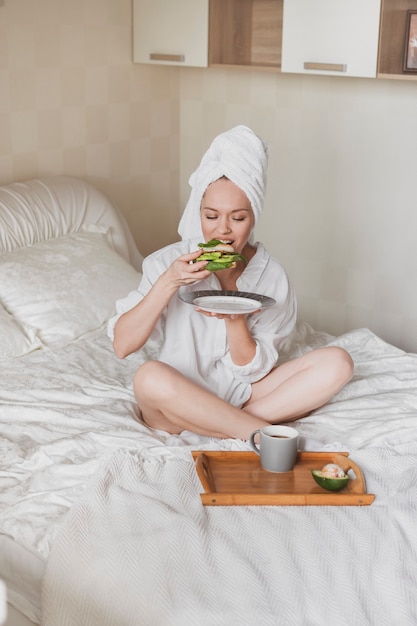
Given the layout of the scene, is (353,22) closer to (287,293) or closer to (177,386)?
(287,293)

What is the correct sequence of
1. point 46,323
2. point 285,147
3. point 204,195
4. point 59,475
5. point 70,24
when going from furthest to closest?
point 285,147
point 70,24
point 46,323
point 204,195
point 59,475

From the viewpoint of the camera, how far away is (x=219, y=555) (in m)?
1.63

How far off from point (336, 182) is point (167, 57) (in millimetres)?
799

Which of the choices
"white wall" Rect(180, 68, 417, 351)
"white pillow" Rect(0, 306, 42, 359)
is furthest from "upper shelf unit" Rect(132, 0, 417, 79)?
"white pillow" Rect(0, 306, 42, 359)

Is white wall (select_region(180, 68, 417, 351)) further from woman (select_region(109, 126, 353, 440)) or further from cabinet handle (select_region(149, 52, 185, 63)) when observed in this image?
woman (select_region(109, 126, 353, 440))

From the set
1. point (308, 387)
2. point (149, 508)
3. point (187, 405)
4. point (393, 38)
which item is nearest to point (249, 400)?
point (308, 387)

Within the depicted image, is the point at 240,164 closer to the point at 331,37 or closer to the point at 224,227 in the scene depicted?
the point at 224,227

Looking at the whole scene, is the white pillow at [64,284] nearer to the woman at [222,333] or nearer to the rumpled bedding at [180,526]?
the rumpled bedding at [180,526]

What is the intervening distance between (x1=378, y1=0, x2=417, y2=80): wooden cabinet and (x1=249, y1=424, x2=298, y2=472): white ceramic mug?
143cm

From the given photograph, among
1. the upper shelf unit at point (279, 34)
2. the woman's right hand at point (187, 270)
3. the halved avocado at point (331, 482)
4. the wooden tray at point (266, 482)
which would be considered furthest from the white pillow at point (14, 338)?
the upper shelf unit at point (279, 34)

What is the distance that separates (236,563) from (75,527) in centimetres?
31

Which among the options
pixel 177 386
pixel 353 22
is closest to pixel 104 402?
pixel 177 386

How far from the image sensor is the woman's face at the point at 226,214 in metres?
2.20

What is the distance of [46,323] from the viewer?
2660 millimetres
